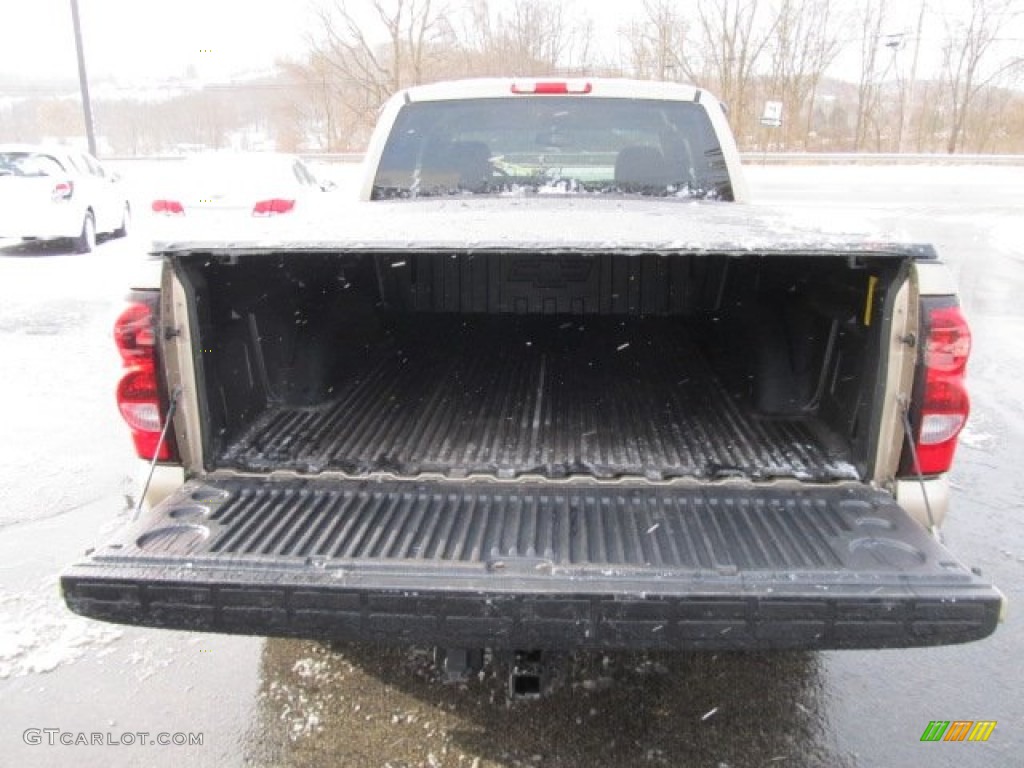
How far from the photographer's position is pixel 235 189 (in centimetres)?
1160

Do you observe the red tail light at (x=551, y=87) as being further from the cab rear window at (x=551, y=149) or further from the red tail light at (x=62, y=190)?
the red tail light at (x=62, y=190)

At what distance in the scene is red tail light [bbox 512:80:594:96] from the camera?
4.34m

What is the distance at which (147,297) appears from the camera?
2352 mm

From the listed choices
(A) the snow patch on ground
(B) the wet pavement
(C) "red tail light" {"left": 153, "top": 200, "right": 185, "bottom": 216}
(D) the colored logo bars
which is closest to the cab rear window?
(B) the wet pavement

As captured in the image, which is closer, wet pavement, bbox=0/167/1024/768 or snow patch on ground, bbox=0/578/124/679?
wet pavement, bbox=0/167/1024/768

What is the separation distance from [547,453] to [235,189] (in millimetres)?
10079

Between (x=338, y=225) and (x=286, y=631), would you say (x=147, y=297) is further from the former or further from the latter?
(x=286, y=631)

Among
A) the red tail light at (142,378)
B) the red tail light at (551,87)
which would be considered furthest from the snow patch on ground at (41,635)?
the red tail light at (551,87)

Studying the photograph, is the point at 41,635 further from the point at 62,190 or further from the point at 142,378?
the point at 62,190

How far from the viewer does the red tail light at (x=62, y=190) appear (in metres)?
12.5

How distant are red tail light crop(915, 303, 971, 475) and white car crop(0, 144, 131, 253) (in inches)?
527

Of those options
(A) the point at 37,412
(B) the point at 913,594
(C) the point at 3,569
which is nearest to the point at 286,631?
(B) the point at 913,594

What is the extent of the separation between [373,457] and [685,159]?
8.55ft

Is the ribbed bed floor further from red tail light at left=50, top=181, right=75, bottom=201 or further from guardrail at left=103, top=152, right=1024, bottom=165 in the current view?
guardrail at left=103, top=152, right=1024, bottom=165
